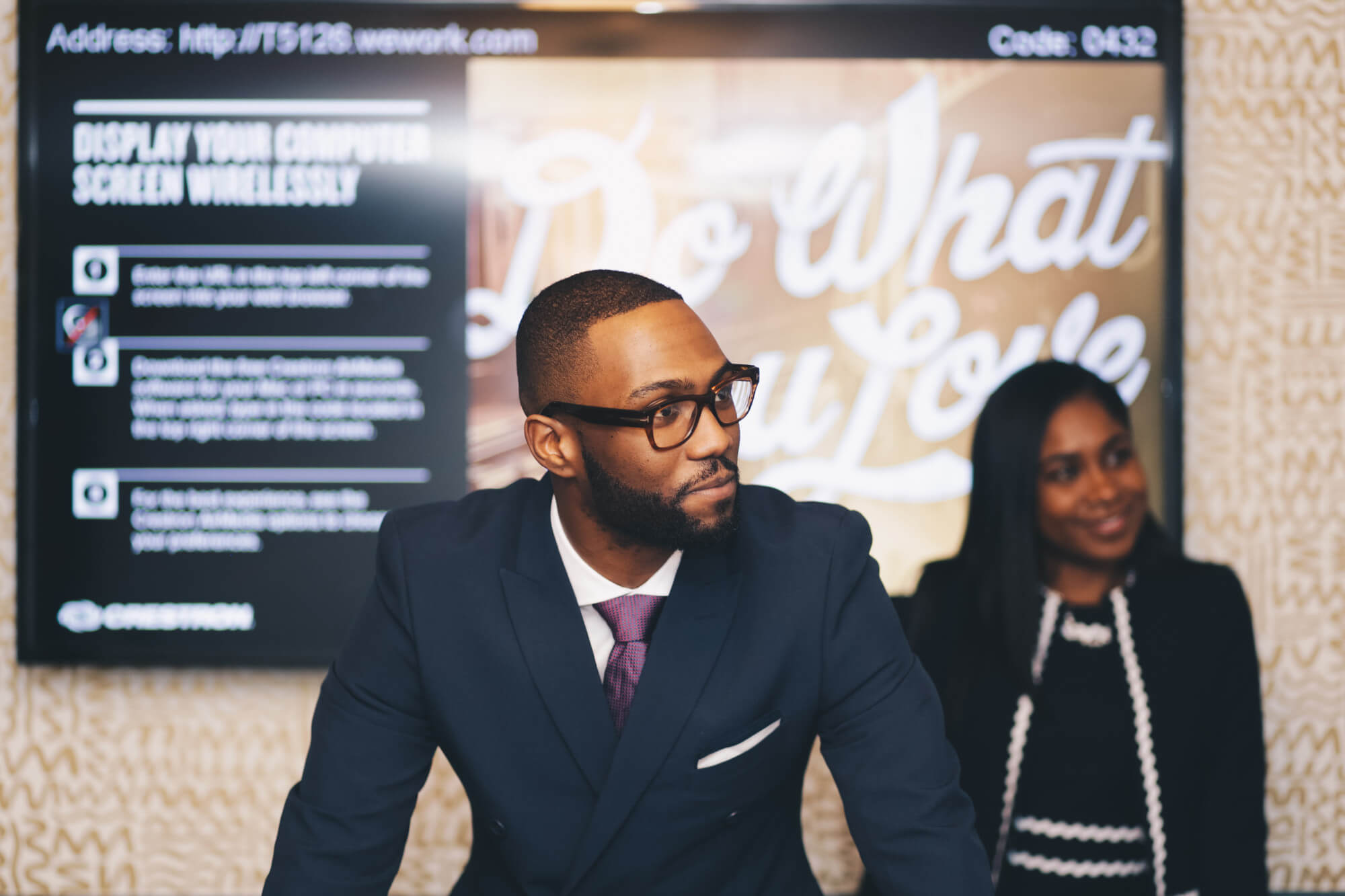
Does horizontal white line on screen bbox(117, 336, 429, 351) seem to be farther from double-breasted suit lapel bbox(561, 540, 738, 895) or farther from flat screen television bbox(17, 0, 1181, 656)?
double-breasted suit lapel bbox(561, 540, 738, 895)

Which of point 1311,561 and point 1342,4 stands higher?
point 1342,4

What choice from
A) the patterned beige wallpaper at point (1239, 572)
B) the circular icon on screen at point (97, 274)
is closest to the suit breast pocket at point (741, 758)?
the patterned beige wallpaper at point (1239, 572)

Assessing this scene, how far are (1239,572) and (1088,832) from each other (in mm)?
978

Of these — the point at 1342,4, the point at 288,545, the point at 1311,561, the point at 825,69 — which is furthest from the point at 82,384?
the point at 1342,4

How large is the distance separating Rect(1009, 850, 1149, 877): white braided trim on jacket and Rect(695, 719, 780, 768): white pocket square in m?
0.85

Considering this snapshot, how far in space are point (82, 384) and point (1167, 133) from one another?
8.64ft

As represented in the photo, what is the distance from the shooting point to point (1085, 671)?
1923 millimetres

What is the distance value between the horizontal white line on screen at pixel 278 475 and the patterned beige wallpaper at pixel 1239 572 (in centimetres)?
43

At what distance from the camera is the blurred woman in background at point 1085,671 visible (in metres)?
1.83

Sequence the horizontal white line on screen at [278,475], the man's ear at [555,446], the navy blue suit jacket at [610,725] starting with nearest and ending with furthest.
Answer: the navy blue suit jacket at [610,725], the man's ear at [555,446], the horizontal white line on screen at [278,475]

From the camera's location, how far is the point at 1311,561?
2445 millimetres

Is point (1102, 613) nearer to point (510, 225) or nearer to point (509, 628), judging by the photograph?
point (509, 628)

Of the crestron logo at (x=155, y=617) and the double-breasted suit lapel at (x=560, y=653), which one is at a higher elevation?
the double-breasted suit lapel at (x=560, y=653)

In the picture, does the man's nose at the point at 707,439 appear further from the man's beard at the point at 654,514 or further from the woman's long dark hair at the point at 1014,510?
the woman's long dark hair at the point at 1014,510
